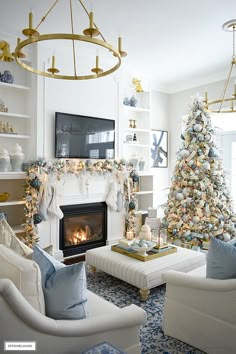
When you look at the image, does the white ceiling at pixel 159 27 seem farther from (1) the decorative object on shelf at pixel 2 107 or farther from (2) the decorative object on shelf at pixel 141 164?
(2) the decorative object on shelf at pixel 141 164

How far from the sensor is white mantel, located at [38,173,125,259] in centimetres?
412

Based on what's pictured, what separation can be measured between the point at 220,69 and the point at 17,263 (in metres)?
4.92

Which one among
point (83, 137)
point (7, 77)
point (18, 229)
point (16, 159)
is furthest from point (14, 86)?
point (18, 229)

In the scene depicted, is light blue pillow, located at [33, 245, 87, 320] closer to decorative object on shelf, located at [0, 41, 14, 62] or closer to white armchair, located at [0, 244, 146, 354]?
white armchair, located at [0, 244, 146, 354]

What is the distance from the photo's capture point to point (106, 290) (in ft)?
10.4

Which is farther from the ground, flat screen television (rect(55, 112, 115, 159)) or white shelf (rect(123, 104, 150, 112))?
white shelf (rect(123, 104, 150, 112))

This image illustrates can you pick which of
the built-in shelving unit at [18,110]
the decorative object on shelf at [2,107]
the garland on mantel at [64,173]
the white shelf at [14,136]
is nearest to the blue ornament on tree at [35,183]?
the garland on mantel at [64,173]

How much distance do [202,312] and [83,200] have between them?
2.78m

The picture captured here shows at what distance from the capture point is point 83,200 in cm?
452

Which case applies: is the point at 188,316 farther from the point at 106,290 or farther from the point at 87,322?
the point at 106,290

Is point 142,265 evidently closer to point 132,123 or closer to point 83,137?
point 83,137

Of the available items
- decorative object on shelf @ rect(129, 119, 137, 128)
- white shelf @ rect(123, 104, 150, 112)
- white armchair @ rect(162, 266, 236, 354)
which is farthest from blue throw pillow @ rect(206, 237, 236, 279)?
decorative object on shelf @ rect(129, 119, 137, 128)

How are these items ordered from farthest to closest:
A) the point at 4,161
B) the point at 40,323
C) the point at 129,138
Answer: the point at 129,138
the point at 4,161
the point at 40,323

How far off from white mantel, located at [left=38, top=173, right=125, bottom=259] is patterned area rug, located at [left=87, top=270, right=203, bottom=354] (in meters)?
0.82
